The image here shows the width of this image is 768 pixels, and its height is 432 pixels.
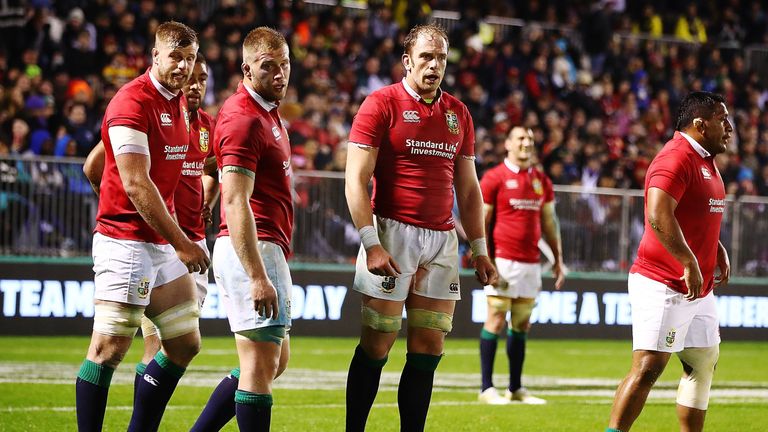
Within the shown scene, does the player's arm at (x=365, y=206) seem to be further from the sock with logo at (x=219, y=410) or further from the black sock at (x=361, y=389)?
the sock with logo at (x=219, y=410)

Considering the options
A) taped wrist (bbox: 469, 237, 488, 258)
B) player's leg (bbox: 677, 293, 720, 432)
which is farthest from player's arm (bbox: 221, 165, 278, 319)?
player's leg (bbox: 677, 293, 720, 432)

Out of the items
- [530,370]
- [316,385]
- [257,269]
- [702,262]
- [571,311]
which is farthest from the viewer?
[571,311]

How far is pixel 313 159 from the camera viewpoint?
1827cm

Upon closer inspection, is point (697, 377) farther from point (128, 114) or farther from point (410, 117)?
point (128, 114)

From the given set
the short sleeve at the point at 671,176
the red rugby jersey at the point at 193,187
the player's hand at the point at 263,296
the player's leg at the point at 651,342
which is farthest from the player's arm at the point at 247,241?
the short sleeve at the point at 671,176

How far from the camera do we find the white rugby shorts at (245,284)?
233 inches

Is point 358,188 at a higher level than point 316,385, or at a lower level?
higher

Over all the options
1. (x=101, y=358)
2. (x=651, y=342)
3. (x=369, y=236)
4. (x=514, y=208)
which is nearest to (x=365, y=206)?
(x=369, y=236)

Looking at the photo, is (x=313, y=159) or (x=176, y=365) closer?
(x=176, y=365)

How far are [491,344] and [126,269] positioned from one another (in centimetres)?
532

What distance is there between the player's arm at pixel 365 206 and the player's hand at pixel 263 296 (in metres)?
0.98

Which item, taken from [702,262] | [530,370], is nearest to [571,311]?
[530,370]

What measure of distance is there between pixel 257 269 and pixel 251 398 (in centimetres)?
67

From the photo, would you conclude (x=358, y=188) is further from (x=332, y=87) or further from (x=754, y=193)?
(x=754, y=193)
